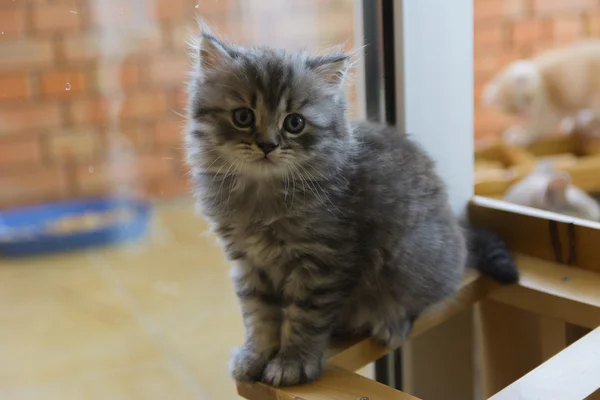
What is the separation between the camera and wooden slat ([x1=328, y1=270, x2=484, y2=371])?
1.01 metres

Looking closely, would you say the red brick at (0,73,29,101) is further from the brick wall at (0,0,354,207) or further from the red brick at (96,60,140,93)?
the red brick at (96,60,140,93)

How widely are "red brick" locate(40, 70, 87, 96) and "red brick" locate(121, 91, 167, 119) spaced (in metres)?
0.16

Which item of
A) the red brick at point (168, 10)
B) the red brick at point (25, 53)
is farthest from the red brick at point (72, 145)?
the red brick at point (168, 10)

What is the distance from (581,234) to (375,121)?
425 millimetres

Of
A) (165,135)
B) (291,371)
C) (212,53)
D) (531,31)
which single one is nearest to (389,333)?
(291,371)

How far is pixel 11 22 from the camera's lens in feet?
6.58

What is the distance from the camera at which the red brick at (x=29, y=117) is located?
7.18 ft

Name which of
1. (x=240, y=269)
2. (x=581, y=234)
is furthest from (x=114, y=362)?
(x=581, y=234)

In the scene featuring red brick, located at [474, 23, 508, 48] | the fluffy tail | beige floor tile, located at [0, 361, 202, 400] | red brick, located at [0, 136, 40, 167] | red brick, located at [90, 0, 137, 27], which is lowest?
beige floor tile, located at [0, 361, 202, 400]

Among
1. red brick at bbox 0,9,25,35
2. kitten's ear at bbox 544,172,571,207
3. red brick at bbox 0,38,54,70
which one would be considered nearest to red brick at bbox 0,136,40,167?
red brick at bbox 0,38,54,70

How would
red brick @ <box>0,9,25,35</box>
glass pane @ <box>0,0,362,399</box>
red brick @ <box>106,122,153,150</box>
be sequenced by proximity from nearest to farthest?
glass pane @ <box>0,0,362,399</box>
red brick @ <box>0,9,25,35</box>
red brick @ <box>106,122,153,150</box>

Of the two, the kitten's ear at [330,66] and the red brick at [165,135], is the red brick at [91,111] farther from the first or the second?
the kitten's ear at [330,66]

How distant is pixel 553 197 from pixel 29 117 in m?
1.66

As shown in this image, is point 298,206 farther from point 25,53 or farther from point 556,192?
point 25,53
